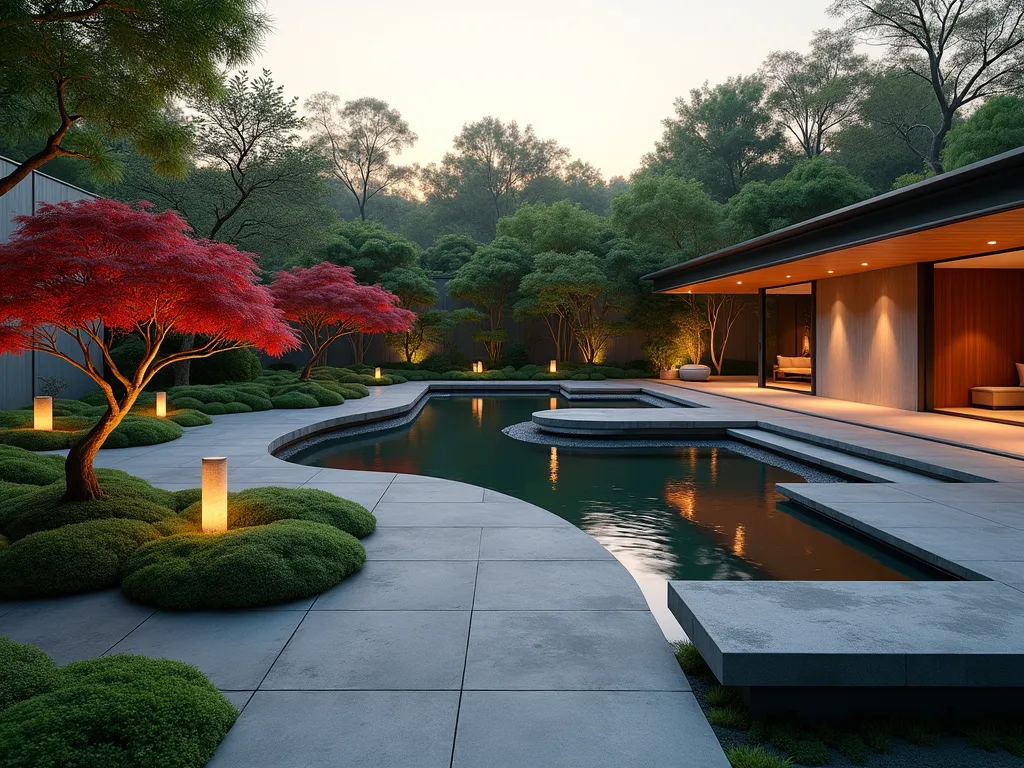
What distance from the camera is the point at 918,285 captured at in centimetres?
1225

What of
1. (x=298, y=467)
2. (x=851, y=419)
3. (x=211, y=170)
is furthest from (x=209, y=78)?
(x=211, y=170)

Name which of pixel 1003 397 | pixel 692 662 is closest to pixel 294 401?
pixel 1003 397

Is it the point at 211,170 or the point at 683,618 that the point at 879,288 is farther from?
the point at 211,170

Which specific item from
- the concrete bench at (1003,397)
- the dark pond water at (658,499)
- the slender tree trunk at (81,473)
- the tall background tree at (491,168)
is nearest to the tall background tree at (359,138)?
the tall background tree at (491,168)

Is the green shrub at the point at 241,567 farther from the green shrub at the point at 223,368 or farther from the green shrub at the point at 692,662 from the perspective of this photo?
the green shrub at the point at 223,368

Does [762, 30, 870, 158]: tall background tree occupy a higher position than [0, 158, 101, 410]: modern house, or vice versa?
[762, 30, 870, 158]: tall background tree

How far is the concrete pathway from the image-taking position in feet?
8.25

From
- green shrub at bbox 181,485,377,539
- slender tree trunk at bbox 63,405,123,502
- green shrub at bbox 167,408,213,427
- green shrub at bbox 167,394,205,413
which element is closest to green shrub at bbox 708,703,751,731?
green shrub at bbox 181,485,377,539

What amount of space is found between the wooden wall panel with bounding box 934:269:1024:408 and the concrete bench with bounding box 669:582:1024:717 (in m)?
10.6

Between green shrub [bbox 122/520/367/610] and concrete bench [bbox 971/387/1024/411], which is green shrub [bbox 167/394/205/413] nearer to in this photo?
green shrub [bbox 122/520/367/610]

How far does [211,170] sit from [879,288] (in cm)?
1568

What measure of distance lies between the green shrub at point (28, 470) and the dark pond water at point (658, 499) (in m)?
3.44

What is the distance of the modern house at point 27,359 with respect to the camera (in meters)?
12.5

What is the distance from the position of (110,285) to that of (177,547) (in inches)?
79.4
